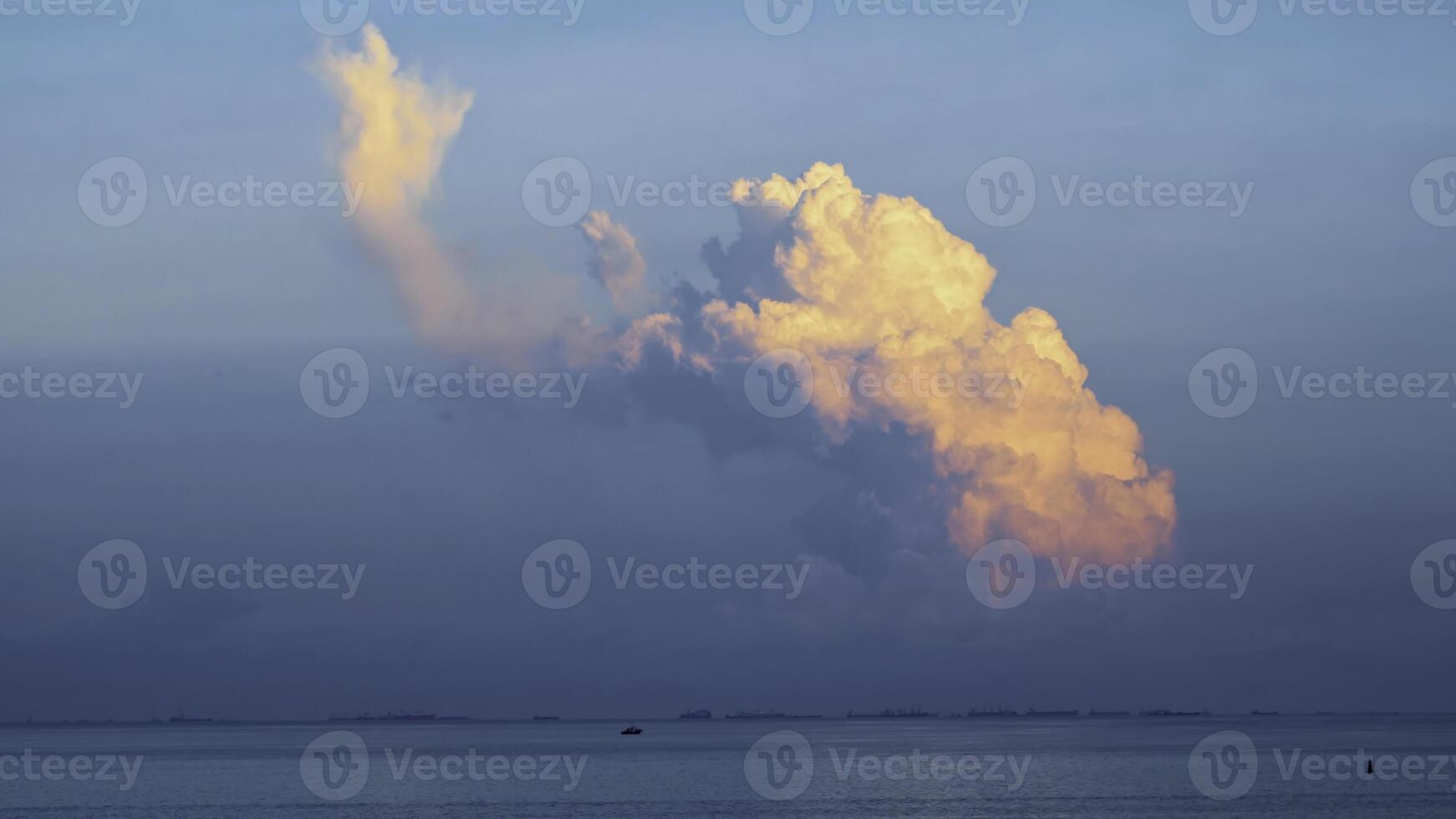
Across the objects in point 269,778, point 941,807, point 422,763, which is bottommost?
point 941,807

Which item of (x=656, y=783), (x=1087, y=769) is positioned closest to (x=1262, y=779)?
(x=1087, y=769)

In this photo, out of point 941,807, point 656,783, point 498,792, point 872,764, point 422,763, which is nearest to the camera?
point 941,807

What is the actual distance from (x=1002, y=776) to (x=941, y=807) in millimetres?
42965

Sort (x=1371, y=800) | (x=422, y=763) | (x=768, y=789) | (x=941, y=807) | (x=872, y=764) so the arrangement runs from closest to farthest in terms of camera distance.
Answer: (x=941, y=807), (x=1371, y=800), (x=768, y=789), (x=872, y=764), (x=422, y=763)

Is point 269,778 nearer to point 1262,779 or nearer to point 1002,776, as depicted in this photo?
point 1002,776

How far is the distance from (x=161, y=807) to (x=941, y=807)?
64.7 meters

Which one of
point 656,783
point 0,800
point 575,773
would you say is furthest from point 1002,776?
point 0,800

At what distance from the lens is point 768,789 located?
13950 cm

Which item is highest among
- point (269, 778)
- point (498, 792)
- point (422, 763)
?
point (422, 763)

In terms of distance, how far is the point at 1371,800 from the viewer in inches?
4685

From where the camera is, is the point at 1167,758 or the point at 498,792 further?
the point at 1167,758

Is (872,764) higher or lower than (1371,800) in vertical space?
higher

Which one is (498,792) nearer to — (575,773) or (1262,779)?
(575,773)

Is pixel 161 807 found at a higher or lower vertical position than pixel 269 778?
lower
